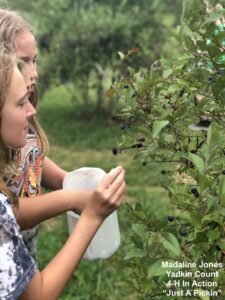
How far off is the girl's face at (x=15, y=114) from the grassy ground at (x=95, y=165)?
0.80m

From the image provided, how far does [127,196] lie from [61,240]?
124 cm

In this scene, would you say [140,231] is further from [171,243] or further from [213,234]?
[213,234]

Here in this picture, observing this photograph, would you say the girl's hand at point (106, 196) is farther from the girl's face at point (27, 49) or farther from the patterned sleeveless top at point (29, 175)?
the girl's face at point (27, 49)

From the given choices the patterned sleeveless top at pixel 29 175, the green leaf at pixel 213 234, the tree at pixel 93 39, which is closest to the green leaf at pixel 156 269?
the green leaf at pixel 213 234

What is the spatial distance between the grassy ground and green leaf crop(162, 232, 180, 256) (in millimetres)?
800

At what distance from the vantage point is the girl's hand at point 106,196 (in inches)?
61.6

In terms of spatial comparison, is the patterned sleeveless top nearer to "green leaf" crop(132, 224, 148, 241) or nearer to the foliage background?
"green leaf" crop(132, 224, 148, 241)

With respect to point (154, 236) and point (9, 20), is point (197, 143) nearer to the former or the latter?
point (154, 236)

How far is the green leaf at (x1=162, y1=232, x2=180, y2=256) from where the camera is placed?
4.18 ft

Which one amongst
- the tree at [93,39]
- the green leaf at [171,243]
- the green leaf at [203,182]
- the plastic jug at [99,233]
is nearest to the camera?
the green leaf at [203,182]

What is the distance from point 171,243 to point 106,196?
32 centimetres

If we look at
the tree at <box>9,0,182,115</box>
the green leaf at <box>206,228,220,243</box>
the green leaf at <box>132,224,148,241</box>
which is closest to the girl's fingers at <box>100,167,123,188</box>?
the green leaf at <box>132,224,148,241</box>

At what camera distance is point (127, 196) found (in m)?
5.44

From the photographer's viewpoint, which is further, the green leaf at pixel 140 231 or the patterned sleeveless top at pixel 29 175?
the patterned sleeveless top at pixel 29 175
